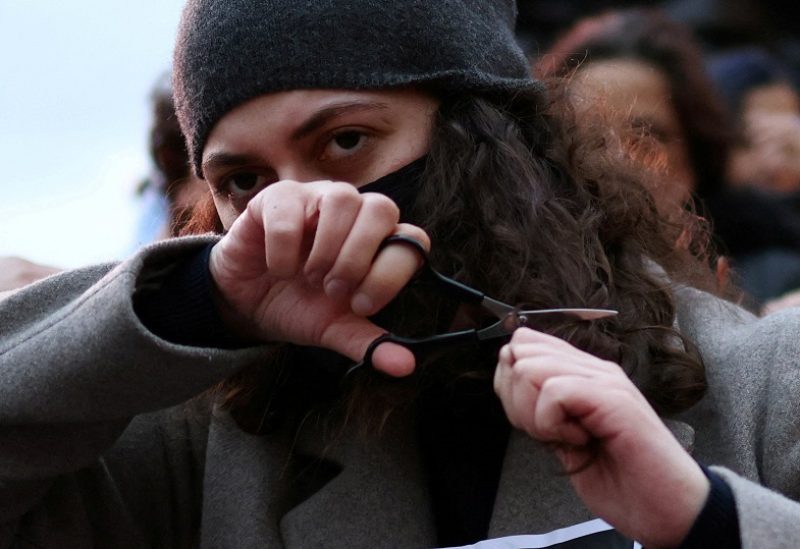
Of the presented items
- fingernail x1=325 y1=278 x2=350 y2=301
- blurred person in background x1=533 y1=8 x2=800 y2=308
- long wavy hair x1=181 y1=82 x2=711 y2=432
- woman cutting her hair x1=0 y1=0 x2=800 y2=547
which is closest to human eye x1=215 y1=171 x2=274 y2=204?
woman cutting her hair x1=0 y1=0 x2=800 y2=547

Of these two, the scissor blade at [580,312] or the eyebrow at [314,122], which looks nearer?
the scissor blade at [580,312]

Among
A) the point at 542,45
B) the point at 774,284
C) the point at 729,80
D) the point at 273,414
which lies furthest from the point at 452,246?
the point at 542,45

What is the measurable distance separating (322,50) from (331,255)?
0.55 m

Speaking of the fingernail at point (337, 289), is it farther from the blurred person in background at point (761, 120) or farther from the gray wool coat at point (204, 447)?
the blurred person in background at point (761, 120)

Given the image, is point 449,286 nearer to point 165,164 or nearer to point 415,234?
point 415,234

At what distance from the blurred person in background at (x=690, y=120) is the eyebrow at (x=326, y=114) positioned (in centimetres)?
140

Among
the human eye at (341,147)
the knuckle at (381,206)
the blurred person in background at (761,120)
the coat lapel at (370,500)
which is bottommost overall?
the blurred person in background at (761,120)

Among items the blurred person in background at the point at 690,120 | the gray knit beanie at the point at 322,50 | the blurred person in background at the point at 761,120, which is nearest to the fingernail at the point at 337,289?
A: the gray knit beanie at the point at 322,50

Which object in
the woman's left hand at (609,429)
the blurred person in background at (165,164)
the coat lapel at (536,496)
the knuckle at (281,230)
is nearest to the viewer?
the woman's left hand at (609,429)

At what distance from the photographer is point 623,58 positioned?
137 inches

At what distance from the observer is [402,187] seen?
1.89 m

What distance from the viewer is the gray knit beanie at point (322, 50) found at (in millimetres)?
1885

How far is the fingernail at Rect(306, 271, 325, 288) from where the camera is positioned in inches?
58.5

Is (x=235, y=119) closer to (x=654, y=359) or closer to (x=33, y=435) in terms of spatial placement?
(x=33, y=435)
